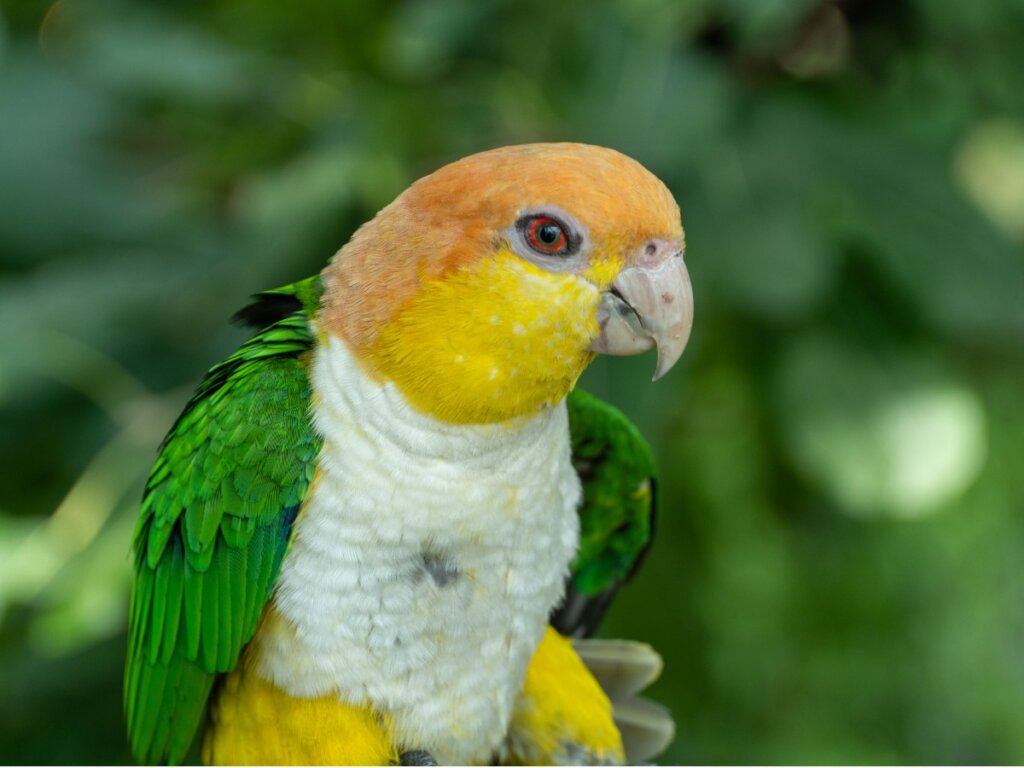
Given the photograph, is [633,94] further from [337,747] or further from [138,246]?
[337,747]

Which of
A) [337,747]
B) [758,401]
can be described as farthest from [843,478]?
[337,747]

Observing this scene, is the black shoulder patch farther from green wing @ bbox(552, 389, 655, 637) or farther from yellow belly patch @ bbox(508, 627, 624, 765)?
yellow belly patch @ bbox(508, 627, 624, 765)

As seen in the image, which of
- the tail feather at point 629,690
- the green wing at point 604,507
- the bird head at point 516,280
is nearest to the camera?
the bird head at point 516,280

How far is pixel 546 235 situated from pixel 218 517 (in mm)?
397

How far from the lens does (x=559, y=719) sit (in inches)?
49.8

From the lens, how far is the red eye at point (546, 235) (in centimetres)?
92

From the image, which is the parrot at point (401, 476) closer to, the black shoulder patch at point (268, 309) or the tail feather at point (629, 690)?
the black shoulder patch at point (268, 309)

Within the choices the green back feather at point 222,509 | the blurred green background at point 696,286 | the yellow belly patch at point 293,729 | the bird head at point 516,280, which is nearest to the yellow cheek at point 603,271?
the bird head at point 516,280

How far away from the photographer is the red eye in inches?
36.2

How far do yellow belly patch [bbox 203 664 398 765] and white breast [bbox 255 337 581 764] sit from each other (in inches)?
0.7

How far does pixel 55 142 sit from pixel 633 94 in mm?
1096

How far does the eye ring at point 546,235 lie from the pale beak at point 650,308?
0.18 feet

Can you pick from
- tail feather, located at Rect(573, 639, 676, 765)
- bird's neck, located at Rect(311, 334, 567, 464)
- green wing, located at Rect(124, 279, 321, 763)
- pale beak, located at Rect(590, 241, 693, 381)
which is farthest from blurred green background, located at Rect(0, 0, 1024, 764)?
pale beak, located at Rect(590, 241, 693, 381)

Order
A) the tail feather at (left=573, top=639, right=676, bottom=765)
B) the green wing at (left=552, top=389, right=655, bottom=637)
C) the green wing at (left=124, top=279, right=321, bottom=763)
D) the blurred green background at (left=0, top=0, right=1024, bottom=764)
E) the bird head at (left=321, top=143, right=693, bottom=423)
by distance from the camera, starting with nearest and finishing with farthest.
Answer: the bird head at (left=321, top=143, right=693, bottom=423), the green wing at (left=124, top=279, right=321, bottom=763), the green wing at (left=552, top=389, right=655, bottom=637), the tail feather at (left=573, top=639, right=676, bottom=765), the blurred green background at (left=0, top=0, right=1024, bottom=764)
